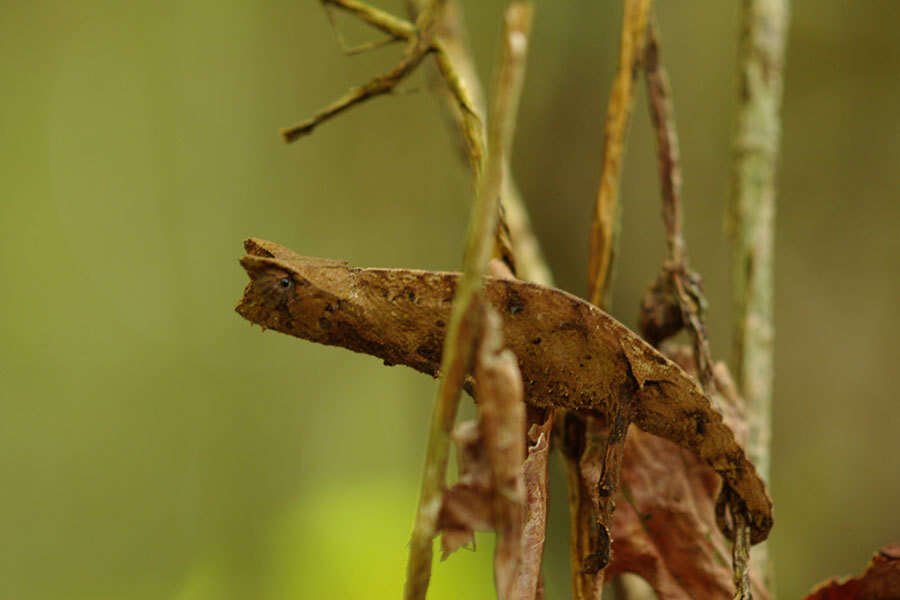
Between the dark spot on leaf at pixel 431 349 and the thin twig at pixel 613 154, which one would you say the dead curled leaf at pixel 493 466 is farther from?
the thin twig at pixel 613 154

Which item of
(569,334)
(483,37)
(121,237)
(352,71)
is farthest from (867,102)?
(121,237)

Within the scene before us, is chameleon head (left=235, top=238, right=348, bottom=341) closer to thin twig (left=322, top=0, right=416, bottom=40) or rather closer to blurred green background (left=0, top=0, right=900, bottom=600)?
thin twig (left=322, top=0, right=416, bottom=40)

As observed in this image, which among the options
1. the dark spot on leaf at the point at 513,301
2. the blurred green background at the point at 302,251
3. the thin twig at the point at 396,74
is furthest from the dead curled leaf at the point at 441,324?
the blurred green background at the point at 302,251

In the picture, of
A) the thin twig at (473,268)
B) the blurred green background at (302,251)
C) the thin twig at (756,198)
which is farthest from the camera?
the blurred green background at (302,251)

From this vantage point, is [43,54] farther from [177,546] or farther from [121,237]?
[177,546]

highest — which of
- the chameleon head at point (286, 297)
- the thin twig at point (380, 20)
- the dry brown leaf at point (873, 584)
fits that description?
the thin twig at point (380, 20)

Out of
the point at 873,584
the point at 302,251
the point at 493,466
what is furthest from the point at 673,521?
the point at 302,251

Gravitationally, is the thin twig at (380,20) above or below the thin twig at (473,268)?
above
